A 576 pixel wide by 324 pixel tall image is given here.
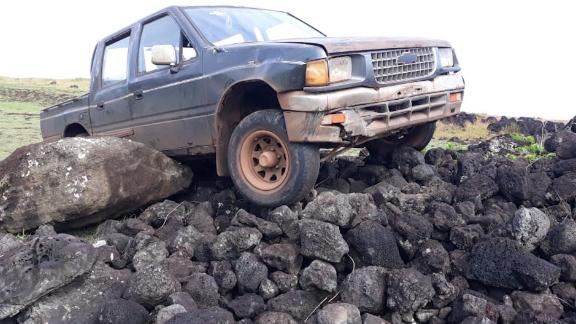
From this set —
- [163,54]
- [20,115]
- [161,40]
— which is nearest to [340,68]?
[163,54]

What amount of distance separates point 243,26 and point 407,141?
2.30 metres

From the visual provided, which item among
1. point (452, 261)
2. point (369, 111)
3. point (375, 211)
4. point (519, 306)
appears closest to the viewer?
point (519, 306)

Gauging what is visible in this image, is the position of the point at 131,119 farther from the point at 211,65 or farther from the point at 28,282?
the point at 28,282

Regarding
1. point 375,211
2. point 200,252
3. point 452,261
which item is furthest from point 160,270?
point 452,261

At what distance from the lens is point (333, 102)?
4266 mm

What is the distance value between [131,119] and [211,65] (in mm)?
1678

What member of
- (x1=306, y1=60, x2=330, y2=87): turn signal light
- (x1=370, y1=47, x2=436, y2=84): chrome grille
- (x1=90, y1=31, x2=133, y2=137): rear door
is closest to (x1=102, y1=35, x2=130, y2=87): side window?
(x1=90, y1=31, x2=133, y2=137): rear door

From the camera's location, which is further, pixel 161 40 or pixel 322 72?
pixel 161 40

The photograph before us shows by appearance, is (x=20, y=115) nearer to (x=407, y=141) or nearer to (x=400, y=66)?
(x=407, y=141)

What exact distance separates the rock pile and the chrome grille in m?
1.07

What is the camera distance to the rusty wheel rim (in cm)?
463

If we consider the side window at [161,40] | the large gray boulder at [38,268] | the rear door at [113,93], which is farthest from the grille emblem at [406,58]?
the rear door at [113,93]

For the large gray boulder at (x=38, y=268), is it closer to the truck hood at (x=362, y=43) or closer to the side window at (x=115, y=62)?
the truck hood at (x=362, y=43)

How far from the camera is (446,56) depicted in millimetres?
5555
